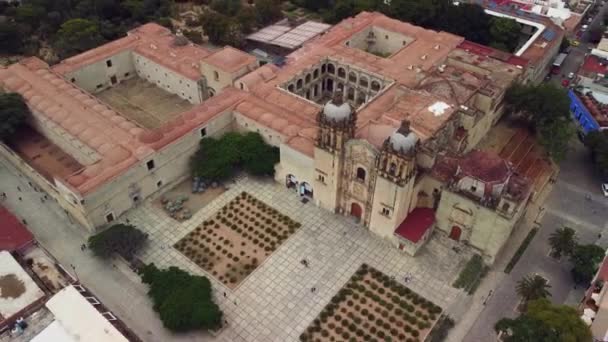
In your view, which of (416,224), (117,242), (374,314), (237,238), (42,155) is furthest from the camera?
(42,155)

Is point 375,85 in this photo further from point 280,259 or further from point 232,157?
point 280,259

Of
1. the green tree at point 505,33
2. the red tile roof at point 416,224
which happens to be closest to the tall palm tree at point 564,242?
the red tile roof at point 416,224

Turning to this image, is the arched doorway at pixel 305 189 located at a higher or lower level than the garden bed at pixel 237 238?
higher

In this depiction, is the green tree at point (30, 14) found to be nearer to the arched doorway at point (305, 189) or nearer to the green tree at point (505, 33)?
the arched doorway at point (305, 189)

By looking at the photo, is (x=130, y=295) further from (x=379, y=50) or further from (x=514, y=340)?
(x=379, y=50)

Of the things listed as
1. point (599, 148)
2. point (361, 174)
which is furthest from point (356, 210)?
point (599, 148)

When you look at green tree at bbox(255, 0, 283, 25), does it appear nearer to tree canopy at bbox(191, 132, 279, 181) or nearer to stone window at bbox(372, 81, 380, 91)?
stone window at bbox(372, 81, 380, 91)
